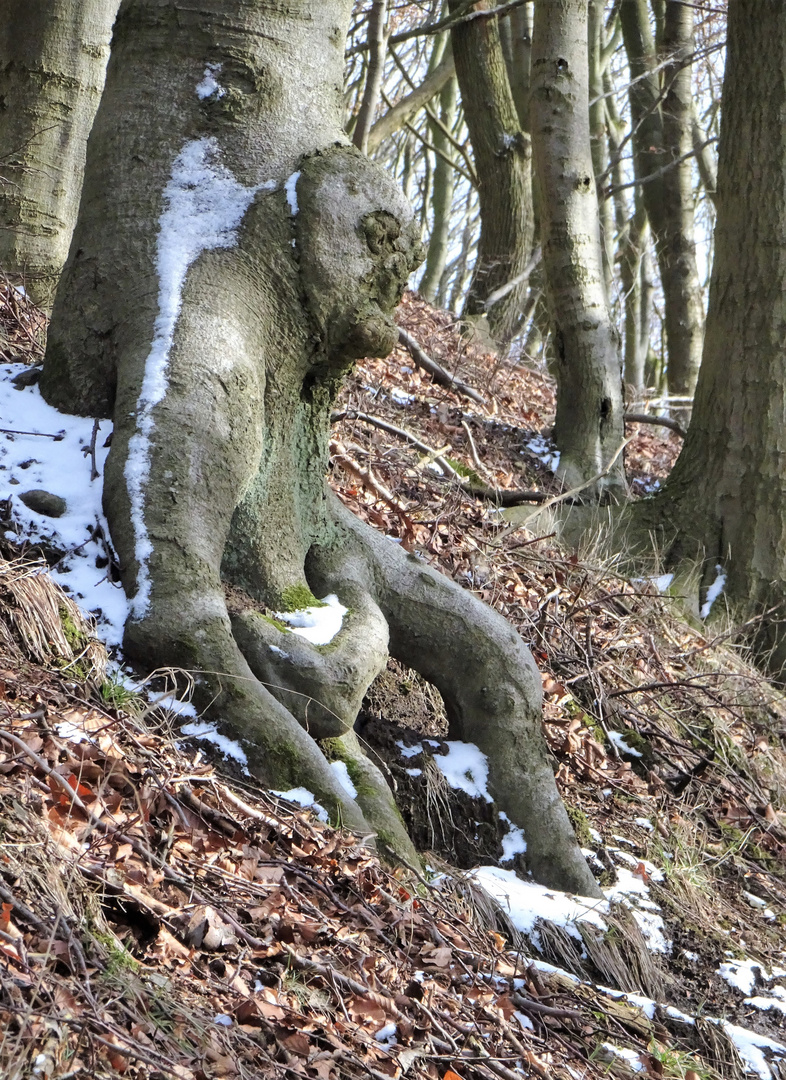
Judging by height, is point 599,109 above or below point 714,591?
above

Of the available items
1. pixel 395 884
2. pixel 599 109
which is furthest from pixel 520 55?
pixel 395 884

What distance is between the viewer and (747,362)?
691cm

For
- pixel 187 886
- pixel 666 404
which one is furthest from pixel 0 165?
pixel 666 404

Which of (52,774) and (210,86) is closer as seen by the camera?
(52,774)

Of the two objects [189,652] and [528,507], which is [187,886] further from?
[528,507]

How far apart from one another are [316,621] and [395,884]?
101 centimetres

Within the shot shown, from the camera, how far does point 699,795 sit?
4.98m

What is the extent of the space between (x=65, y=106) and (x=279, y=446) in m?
3.33

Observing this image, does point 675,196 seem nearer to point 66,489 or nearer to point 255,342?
point 255,342

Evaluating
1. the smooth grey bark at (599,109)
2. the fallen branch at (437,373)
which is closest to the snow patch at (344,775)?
the fallen branch at (437,373)

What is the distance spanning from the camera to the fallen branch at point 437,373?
28.0 ft

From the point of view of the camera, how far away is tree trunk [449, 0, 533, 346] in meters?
10.9

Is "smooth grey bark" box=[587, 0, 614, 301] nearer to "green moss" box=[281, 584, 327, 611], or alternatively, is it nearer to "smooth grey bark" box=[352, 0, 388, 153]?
"smooth grey bark" box=[352, 0, 388, 153]

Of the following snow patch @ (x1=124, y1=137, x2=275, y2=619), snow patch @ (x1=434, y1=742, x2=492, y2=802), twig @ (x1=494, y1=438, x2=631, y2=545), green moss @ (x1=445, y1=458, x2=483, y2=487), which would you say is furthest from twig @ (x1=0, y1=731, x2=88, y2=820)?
green moss @ (x1=445, y1=458, x2=483, y2=487)
